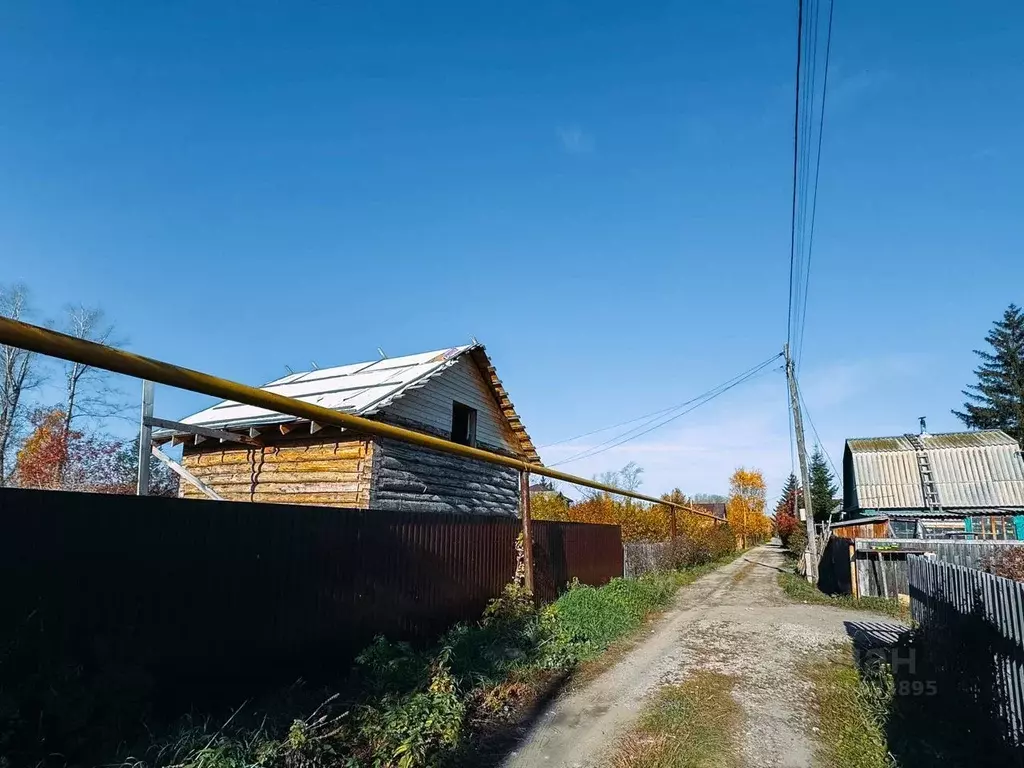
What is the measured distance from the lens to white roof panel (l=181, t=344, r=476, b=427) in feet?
37.6

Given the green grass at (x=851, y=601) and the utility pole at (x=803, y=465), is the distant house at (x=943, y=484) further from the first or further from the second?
the green grass at (x=851, y=601)

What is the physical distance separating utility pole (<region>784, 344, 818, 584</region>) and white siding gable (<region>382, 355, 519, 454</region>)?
9.74m

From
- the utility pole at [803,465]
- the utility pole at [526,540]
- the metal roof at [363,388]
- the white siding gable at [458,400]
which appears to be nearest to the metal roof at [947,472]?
the utility pole at [803,465]

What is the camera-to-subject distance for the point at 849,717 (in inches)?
225

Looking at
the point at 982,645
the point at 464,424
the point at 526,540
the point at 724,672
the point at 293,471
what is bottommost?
the point at 724,672

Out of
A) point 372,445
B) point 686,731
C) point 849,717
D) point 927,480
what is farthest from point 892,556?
point 927,480

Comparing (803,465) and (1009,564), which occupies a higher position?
(803,465)

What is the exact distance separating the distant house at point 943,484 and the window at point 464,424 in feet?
54.8

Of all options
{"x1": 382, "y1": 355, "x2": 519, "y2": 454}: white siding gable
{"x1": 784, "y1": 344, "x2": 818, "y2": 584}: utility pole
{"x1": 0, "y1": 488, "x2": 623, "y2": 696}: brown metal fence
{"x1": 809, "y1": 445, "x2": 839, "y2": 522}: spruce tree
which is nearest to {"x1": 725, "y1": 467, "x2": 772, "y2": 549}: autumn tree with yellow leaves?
{"x1": 809, "y1": 445, "x2": 839, "y2": 522}: spruce tree

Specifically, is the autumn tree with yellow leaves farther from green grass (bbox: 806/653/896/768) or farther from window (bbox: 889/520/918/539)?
green grass (bbox: 806/653/896/768)

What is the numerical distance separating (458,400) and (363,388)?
2.50m

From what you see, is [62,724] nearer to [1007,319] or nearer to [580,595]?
[580,595]

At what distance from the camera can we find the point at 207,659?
15.0 feet

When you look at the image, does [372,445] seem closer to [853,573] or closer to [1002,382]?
[853,573]
